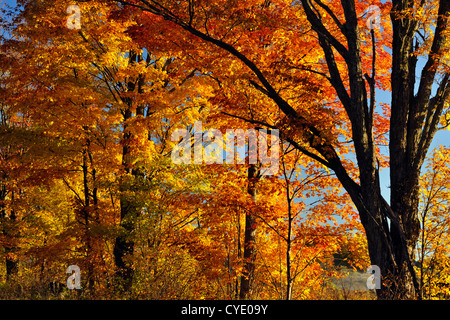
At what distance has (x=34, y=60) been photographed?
1441cm

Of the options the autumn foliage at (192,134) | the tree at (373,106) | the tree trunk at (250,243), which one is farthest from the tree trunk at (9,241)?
the tree at (373,106)

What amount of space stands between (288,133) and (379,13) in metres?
5.19

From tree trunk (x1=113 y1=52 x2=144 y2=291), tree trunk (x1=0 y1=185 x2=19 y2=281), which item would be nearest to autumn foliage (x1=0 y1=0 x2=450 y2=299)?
tree trunk (x1=113 y1=52 x2=144 y2=291)

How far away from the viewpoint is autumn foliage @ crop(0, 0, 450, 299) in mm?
10328

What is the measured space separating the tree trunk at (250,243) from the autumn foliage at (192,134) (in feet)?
0.28

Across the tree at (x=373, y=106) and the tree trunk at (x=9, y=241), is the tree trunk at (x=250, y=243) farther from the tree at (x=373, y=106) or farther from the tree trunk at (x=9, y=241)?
the tree trunk at (x=9, y=241)

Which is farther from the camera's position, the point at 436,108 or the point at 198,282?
the point at 198,282

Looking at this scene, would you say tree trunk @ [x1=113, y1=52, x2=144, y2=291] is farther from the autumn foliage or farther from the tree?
the tree

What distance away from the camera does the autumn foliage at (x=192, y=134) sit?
10.3 metres

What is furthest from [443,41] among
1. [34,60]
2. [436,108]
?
[34,60]

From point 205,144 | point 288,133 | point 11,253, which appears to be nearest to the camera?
point 288,133

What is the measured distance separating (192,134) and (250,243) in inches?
223

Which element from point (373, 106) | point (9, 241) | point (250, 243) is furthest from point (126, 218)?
point (9, 241)
